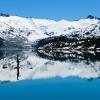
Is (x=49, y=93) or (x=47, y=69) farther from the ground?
(x=47, y=69)

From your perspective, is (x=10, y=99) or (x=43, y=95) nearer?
(x=10, y=99)

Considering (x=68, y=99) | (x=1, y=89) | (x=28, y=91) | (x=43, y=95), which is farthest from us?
(x=1, y=89)

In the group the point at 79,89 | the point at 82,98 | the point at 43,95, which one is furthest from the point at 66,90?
the point at 82,98

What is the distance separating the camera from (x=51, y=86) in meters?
46.0

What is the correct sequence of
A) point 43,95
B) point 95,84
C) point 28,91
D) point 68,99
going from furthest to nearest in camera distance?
point 95,84, point 28,91, point 43,95, point 68,99

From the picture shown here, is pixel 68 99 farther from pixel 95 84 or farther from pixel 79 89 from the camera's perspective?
pixel 95 84

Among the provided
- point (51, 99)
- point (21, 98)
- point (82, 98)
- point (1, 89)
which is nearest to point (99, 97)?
point (82, 98)

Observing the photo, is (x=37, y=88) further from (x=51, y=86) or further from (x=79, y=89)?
(x=79, y=89)

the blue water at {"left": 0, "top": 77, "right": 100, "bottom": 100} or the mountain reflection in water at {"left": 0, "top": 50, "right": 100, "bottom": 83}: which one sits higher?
the mountain reflection in water at {"left": 0, "top": 50, "right": 100, "bottom": 83}

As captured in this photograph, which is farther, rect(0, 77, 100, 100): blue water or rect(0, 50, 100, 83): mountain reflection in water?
rect(0, 50, 100, 83): mountain reflection in water

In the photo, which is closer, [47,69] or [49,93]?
[49,93]

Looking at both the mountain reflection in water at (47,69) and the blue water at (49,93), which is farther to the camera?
the mountain reflection in water at (47,69)

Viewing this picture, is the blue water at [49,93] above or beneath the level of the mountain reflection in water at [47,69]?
beneath

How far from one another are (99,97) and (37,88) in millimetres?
10876
